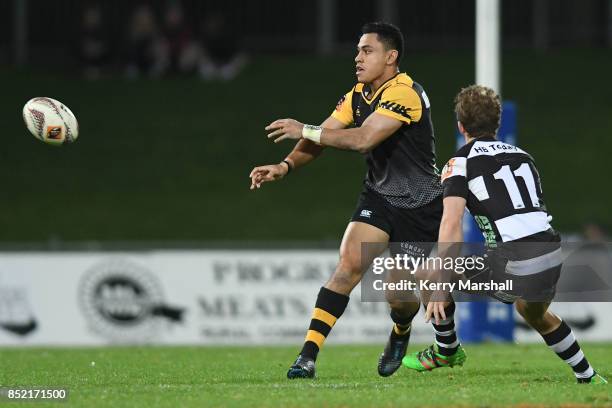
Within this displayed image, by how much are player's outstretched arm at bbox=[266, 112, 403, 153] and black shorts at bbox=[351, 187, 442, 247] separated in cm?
49

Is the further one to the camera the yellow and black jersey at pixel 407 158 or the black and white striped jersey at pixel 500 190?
the yellow and black jersey at pixel 407 158

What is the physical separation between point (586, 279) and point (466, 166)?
6636 mm

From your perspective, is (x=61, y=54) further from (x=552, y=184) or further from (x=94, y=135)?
(x=552, y=184)

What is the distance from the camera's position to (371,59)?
822cm

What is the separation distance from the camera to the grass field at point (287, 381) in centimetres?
668

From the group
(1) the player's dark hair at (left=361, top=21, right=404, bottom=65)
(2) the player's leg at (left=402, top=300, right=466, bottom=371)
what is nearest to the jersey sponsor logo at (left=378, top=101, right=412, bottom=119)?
(1) the player's dark hair at (left=361, top=21, right=404, bottom=65)

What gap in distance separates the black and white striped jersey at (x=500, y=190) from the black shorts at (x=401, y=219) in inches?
33.3

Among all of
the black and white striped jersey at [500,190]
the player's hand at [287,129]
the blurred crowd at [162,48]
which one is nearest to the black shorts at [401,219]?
the player's hand at [287,129]

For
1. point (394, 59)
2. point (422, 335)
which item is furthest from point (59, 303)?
point (394, 59)

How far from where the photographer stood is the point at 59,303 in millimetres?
15656

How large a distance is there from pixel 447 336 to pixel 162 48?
1738 centimetres

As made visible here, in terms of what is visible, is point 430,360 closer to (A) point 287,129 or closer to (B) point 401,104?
(B) point 401,104

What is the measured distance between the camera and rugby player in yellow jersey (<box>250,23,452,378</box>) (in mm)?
7934

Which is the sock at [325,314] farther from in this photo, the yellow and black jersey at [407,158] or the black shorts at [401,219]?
the yellow and black jersey at [407,158]
